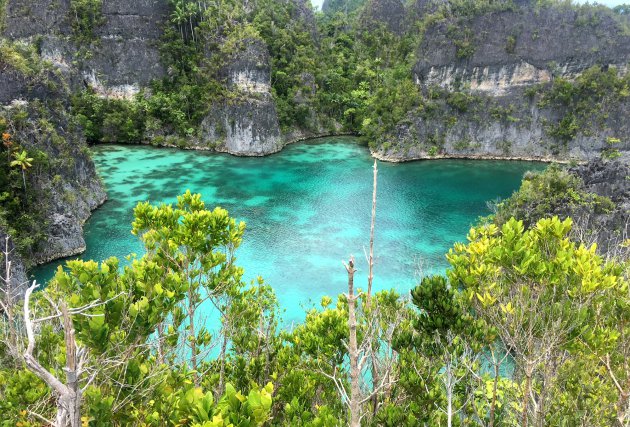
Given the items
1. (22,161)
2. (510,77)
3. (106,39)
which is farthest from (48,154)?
(510,77)

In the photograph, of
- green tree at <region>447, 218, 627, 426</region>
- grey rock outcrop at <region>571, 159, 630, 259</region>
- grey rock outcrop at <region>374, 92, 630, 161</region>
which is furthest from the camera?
grey rock outcrop at <region>374, 92, 630, 161</region>

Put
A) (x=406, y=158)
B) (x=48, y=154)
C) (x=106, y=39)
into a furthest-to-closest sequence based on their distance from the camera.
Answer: (x=106, y=39) < (x=406, y=158) < (x=48, y=154)

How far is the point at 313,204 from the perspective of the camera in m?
34.2

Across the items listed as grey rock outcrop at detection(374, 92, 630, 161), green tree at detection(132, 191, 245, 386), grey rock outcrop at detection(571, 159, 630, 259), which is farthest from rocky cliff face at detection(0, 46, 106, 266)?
grey rock outcrop at detection(374, 92, 630, 161)

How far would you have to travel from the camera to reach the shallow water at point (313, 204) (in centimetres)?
2403

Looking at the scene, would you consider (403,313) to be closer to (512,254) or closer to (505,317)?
(505,317)

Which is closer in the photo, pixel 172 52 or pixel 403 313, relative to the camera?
pixel 403 313

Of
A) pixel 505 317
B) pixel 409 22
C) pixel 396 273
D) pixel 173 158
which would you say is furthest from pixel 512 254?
pixel 409 22

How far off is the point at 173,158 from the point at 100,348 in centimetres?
4405

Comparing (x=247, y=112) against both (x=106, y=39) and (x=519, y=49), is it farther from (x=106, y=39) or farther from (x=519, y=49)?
(x=519, y=49)

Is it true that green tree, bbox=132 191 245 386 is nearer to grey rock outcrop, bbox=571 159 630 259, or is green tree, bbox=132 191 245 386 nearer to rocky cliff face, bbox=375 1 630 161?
grey rock outcrop, bbox=571 159 630 259

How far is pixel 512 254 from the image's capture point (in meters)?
6.24

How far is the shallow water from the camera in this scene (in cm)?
2403

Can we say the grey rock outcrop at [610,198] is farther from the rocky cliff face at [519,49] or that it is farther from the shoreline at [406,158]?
the rocky cliff face at [519,49]
